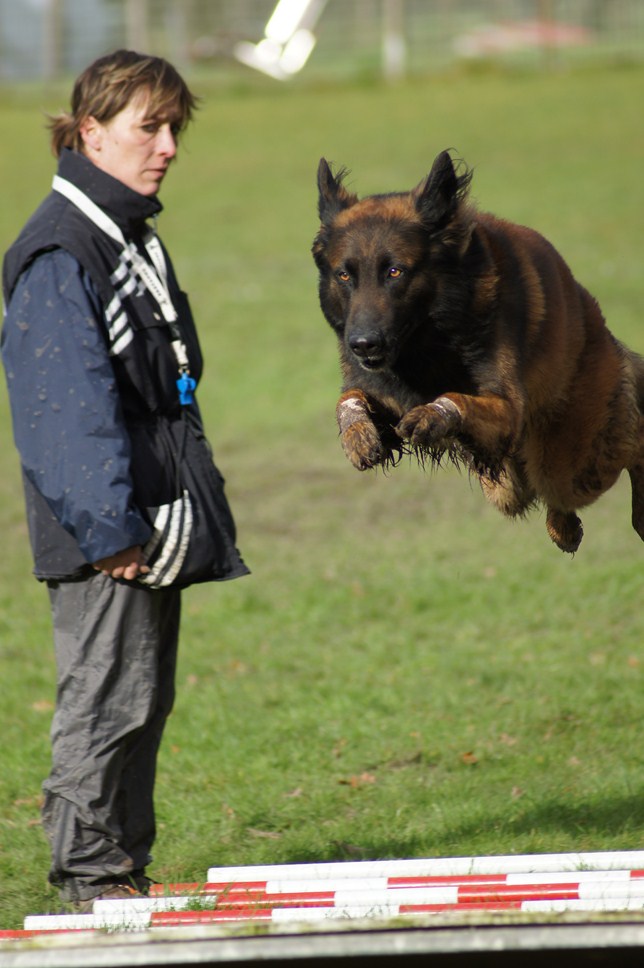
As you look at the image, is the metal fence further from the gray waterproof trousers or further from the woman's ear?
the gray waterproof trousers

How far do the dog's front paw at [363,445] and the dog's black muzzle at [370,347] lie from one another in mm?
192

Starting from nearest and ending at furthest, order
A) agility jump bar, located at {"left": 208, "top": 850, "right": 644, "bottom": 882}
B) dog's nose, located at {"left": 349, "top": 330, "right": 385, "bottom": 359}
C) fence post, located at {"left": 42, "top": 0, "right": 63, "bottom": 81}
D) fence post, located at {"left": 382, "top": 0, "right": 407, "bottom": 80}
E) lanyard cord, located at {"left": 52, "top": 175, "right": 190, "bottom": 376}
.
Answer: dog's nose, located at {"left": 349, "top": 330, "right": 385, "bottom": 359}, agility jump bar, located at {"left": 208, "top": 850, "right": 644, "bottom": 882}, lanyard cord, located at {"left": 52, "top": 175, "right": 190, "bottom": 376}, fence post, located at {"left": 382, "top": 0, "right": 407, "bottom": 80}, fence post, located at {"left": 42, "top": 0, "right": 63, "bottom": 81}

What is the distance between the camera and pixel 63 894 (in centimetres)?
472

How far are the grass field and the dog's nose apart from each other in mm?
2688

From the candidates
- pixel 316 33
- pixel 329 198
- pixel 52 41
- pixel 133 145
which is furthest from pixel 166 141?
pixel 316 33

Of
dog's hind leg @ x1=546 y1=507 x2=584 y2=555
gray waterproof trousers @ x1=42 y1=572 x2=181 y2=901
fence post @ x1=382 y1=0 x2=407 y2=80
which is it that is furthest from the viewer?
fence post @ x1=382 y1=0 x2=407 y2=80

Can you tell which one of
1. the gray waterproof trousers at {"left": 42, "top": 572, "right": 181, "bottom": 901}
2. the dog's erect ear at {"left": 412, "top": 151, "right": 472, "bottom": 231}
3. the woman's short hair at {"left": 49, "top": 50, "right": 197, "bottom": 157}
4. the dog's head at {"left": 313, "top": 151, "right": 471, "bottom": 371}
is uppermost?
the woman's short hair at {"left": 49, "top": 50, "right": 197, "bottom": 157}

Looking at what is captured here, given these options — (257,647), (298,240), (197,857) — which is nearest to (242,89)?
(298,240)

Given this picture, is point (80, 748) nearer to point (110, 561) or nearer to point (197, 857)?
point (110, 561)

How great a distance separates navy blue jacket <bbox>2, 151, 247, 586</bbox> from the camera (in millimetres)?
4145

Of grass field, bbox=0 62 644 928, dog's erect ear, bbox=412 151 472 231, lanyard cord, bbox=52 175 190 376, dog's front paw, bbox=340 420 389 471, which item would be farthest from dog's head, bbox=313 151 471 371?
grass field, bbox=0 62 644 928

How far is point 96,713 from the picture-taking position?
4.53 metres

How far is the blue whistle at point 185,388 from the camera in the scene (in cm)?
454

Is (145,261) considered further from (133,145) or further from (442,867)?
(442,867)
